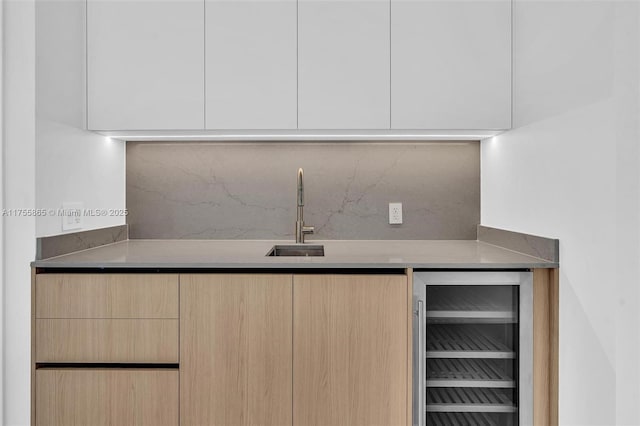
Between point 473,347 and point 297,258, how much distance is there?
740 mm

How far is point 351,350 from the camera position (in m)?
1.61

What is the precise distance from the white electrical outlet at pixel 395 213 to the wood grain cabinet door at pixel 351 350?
2.48ft

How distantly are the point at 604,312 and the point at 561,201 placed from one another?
0.40 m

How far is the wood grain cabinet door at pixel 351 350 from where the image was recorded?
1611 millimetres

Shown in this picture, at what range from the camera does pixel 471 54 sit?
6.22ft

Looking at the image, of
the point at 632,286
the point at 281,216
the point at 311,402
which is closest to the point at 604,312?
the point at 632,286

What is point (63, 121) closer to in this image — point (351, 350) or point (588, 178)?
point (351, 350)

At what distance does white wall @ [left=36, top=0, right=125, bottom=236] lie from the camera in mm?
1684

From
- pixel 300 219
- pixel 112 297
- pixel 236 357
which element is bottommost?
pixel 236 357

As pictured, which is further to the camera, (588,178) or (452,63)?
(452,63)

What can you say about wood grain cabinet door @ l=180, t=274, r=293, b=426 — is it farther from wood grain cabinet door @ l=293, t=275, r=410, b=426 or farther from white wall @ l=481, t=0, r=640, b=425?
white wall @ l=481, t=0, r=640, b=425

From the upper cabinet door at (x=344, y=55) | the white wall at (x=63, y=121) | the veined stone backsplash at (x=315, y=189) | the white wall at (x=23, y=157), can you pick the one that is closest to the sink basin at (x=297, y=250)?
the veined stone backsplash at (x=315, y=189)

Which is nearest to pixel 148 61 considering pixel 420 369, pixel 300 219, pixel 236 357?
pixel 300 219

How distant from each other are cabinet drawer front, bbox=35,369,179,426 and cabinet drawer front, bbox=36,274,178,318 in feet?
0.68
